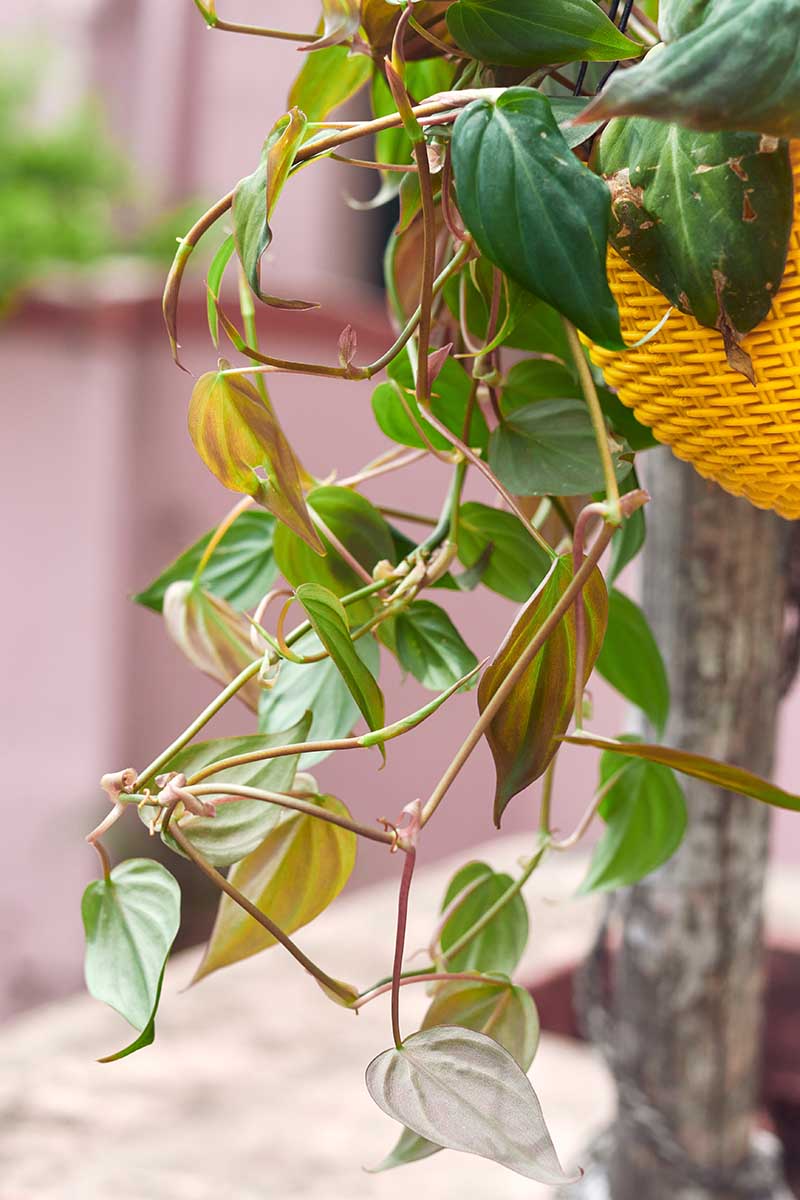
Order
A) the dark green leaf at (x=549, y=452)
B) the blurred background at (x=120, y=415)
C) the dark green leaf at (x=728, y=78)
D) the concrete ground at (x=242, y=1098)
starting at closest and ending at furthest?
the dark green leaf at (x=728, y=78) → the dark green leaf at (x=549, y=452) → the concrete ground at (x=242, y=1098) → the blurred background at (x=120, y=415)

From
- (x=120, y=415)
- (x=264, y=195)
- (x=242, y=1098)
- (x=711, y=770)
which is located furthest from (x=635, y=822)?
(x=120, y=415)

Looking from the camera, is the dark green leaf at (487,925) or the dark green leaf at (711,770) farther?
the dark green leaf at (487,925)

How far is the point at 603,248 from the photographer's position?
24 cm

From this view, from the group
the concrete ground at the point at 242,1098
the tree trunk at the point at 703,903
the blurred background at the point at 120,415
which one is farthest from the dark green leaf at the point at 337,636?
the blurred background at the point at 120,415

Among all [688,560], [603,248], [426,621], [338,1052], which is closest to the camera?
[603,248]

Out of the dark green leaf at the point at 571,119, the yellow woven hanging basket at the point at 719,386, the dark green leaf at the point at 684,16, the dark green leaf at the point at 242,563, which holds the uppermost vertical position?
the dark green leaf at the point at 684,16

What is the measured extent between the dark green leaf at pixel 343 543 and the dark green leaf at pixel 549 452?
0.04 m

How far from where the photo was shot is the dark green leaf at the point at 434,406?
0.35 m

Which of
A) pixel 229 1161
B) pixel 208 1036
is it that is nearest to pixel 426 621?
pixel 229 1161

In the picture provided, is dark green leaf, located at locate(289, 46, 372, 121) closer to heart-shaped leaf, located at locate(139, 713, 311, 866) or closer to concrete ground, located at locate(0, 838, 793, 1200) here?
heart-shaped leaf, located at locate(139, 713, 311, 866)

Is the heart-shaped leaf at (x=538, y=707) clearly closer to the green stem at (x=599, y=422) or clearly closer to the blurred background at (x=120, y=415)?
the green stem at (x=599, y=422)

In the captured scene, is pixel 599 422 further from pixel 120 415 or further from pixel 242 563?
pixel 120 415

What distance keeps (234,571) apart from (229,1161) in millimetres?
367

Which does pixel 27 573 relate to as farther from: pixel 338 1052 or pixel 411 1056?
pixel 411 1056
